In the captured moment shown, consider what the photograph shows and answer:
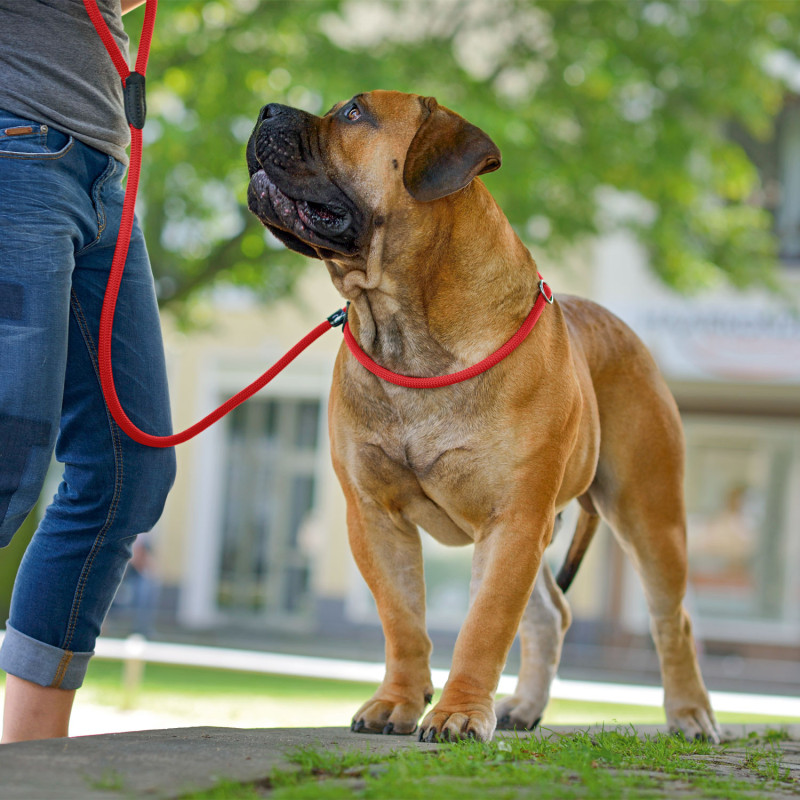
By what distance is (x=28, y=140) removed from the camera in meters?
2.82

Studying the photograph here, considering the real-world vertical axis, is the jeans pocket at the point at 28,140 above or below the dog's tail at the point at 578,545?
above

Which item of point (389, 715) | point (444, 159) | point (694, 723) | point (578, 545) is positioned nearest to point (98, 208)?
point (444, 159)

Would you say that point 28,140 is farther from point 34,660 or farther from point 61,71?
point 34,660

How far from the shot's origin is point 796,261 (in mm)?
15523

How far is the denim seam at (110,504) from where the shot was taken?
304 cm

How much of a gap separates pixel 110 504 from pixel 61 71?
118cm

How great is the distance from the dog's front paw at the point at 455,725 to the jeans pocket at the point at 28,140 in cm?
181

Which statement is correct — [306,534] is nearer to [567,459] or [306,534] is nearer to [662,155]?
[662,155]

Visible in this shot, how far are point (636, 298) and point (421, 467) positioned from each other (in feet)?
→ 41.7

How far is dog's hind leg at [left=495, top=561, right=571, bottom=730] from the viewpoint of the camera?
13.0ft

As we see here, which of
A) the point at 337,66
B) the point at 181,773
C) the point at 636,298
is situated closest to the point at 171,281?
the point at 337,66

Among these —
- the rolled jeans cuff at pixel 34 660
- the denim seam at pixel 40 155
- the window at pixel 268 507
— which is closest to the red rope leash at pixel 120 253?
the denim seam at pixel 40 155

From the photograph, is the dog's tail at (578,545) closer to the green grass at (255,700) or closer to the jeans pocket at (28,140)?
the green grass at (255,700)

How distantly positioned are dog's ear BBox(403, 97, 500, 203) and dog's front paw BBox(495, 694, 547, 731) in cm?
187
